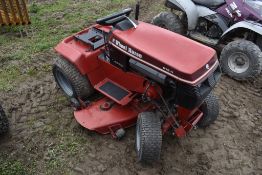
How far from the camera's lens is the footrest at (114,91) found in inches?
158

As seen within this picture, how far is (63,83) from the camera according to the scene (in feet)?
15.5

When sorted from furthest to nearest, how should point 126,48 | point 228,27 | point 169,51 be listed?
point 228,27, point 126,48, point 169,51

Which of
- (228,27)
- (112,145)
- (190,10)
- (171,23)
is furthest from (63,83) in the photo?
(228,27)

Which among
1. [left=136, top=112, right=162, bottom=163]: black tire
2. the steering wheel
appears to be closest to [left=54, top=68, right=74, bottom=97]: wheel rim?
the steering wheel

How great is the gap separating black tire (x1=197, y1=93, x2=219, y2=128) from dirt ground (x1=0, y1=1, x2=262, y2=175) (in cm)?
16

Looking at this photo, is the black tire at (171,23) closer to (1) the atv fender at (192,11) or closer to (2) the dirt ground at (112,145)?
(1) the atv fender at (192,11)

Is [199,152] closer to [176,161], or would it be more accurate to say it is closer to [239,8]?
[176,161]

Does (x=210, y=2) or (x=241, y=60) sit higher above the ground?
(x=210, y=2)

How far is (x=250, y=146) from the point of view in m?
4.10

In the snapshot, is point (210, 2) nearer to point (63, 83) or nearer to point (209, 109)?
point (209, 109)

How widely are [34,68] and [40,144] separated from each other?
1704 mm

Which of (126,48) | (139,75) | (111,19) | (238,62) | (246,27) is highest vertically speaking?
(111,19)

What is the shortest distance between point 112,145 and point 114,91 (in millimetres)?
618

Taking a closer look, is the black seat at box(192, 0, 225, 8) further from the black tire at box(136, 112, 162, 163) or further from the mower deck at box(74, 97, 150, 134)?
the black tire at box(136, 112, 162, 163)
